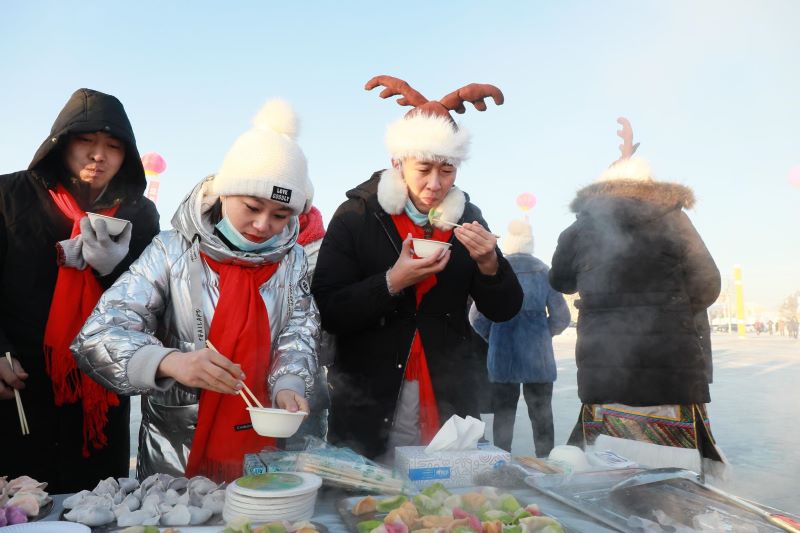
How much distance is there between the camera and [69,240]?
1904 mm

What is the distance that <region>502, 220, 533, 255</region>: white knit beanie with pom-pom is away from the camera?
195 inches

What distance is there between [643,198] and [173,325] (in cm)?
208

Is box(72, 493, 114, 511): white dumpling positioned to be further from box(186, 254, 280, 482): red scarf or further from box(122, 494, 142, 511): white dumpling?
box(186, 254, 280, 482): red scarf

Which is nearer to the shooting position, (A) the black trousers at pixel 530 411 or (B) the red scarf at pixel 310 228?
(B) the red scarf at pixel 310 228

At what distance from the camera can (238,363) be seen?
167 centimetres

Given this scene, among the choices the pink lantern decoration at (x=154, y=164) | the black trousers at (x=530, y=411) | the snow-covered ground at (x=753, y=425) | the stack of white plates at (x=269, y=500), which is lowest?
the snow-covered ground at (x=753, y=425)

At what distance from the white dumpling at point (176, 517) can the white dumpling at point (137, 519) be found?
16 mm

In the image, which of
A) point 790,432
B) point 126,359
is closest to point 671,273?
point 126,359

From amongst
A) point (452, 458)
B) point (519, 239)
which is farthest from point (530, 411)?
point (452, 458)

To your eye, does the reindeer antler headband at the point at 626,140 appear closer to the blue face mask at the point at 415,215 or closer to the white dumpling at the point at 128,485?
the blue face mask at the point at 415,215

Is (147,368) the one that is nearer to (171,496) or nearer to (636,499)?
(171,496)

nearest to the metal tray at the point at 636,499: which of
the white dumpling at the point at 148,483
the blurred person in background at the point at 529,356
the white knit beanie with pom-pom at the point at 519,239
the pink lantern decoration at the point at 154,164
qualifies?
the white dumpling at the point at 148,483

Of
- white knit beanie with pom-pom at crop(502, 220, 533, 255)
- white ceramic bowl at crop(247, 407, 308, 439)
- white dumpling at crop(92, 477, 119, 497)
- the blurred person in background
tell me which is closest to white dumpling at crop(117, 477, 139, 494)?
white dumpling at crop(92, 477, 119, 497)

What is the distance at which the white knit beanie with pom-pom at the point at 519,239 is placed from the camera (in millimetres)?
4965
